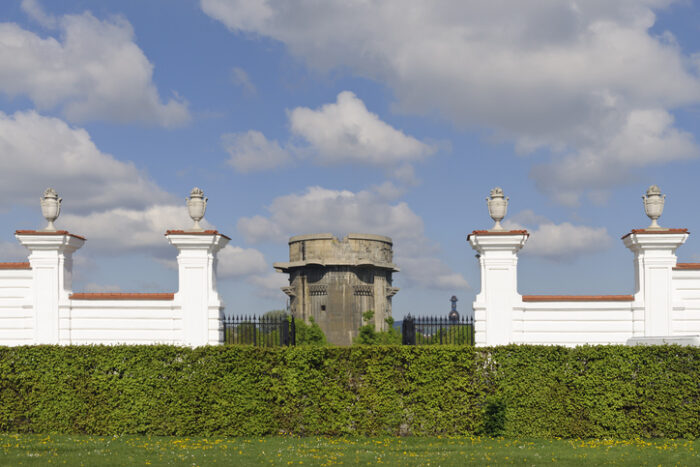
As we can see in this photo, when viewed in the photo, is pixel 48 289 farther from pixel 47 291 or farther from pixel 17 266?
pixel 17 266

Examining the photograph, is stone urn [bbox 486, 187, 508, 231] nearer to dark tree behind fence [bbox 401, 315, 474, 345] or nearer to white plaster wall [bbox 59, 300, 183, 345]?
dark tree behind fence [bbox 401, 315, 474, 345]

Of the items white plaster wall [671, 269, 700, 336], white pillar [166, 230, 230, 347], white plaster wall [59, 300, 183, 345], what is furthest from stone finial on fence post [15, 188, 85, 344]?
white plaster wall [671, 269, 700, 336]

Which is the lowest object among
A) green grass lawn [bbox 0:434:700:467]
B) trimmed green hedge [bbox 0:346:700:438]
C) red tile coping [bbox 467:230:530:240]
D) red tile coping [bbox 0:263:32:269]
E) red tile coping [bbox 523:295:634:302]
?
green grass lawn [bbox 0:434:700:467]

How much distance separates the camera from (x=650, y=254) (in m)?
18.7

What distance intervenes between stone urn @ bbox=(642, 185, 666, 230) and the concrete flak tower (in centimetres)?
2541

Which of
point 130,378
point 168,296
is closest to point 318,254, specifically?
point 168,296

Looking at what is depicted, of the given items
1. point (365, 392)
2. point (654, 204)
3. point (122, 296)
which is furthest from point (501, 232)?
point (122, 296)

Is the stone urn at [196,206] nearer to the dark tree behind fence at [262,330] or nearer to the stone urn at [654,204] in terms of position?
the dark tree behind fence at [262,330]

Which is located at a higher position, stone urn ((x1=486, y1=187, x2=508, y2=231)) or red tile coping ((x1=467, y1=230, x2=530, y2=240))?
stone urn ((x1=486, y1=187, x2=508, y2=231))

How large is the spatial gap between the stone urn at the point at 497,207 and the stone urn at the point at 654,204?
3685mm

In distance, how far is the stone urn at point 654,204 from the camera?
61.6ft

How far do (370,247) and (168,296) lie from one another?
26300 millimetres

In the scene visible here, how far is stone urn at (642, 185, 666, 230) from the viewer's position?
18.8 metres

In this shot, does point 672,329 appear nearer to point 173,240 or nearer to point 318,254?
point 173,240
